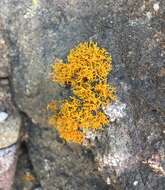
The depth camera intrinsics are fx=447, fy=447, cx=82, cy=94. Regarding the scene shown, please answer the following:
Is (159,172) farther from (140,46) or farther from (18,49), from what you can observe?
(18,49)

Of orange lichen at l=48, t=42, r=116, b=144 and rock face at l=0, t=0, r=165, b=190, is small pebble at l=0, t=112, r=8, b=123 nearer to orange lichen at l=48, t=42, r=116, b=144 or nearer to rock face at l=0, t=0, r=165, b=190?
rock face at l=0, t=0, r=165, b=190

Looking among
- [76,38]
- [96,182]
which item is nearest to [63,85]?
[76,38]

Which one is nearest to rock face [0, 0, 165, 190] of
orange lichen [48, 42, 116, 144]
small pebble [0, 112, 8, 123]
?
orange lichen [48, 42, 116, 144]

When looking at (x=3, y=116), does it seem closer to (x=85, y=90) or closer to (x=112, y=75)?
(x=85, y=90)

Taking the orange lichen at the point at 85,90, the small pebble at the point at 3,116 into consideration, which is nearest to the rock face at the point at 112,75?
the orange lichen at the point at 85,90

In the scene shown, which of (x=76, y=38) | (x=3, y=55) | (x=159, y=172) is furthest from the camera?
(x=3, y=55)

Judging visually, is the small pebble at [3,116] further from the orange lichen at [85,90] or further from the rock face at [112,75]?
the orange lichen at [85,90]
